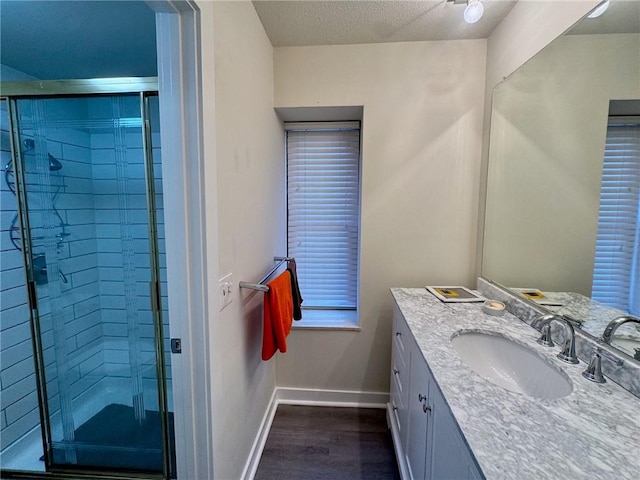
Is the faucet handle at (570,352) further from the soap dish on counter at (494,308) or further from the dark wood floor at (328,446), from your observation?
the dark wood floor at (328,446)

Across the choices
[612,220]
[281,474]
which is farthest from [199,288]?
[612,220]

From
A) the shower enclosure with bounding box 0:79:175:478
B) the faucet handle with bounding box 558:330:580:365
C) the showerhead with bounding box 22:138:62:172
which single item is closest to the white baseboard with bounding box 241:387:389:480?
the shower enclosure with bounding box 0:79:175:478

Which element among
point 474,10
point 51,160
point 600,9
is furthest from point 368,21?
point 51,160

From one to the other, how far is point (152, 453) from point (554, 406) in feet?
6.31

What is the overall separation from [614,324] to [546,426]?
48 cm

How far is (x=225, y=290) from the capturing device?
1088 millimetres

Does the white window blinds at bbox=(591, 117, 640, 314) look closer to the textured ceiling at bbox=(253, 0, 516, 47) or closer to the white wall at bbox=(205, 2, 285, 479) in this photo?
the textured ceiling at bbox=(253, 0, 516, 47)

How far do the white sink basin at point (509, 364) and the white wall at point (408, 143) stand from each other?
2.32ft

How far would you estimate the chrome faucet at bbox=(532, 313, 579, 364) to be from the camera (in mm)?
920

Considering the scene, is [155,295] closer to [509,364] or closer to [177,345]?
[177,345]

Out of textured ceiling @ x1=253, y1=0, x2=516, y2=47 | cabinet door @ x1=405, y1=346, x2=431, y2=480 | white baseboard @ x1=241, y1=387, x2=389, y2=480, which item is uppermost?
textured ceiling @ x1=253, y1=0, x2=516, y2=47

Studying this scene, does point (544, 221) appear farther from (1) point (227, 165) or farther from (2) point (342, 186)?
(1) point (227, 165)

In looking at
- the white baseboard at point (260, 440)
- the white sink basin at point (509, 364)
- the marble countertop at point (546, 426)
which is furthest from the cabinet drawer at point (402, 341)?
the white baseboard at point (260, 440)

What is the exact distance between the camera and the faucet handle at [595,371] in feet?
2.66
